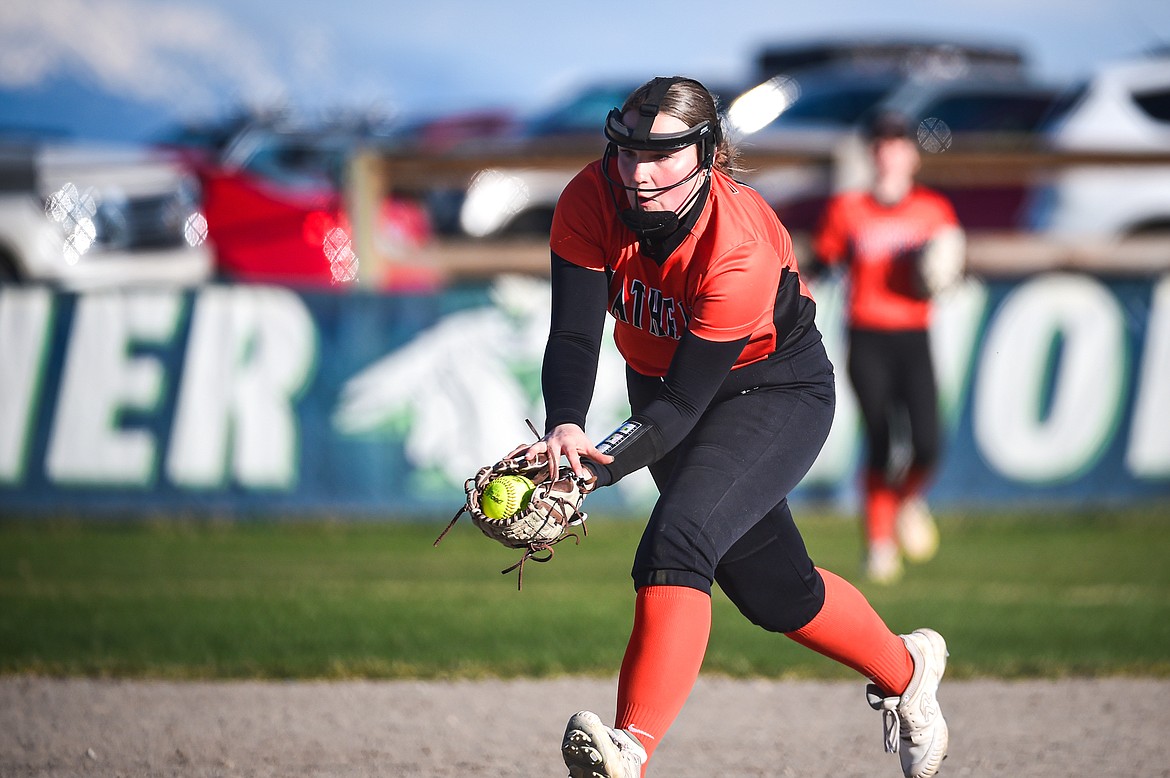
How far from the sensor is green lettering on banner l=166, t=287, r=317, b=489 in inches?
374

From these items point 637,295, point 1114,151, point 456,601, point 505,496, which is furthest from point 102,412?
point 1114,151

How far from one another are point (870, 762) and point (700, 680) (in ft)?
4.18

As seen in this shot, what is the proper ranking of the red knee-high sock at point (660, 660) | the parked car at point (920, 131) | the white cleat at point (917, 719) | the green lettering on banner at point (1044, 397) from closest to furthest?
the red knee-high sock at point (660, 660)
the white cleat at point (917, 719)
the green lettering on banner at point (1044, 397)
the parked car at point (920, 131)

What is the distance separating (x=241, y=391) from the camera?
953 centimetres

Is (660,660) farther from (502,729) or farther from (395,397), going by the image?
(395,397)

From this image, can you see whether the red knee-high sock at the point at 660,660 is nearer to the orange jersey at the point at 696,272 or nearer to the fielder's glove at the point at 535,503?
the fielder's glove at the point at 535,503

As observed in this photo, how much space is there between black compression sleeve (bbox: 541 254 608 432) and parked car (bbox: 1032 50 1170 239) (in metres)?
8.41

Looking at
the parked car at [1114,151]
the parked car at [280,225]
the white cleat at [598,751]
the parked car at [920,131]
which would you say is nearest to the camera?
the white cleat at [598,751]

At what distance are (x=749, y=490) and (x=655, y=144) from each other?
95 centimetres

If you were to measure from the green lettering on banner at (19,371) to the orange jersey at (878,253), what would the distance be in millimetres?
5243

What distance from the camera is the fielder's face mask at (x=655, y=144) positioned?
355 cm

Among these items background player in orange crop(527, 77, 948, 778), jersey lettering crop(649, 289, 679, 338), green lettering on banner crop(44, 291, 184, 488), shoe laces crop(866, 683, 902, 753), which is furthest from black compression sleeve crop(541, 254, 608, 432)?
green lettering on banner crop(44, 291, 184, 488)

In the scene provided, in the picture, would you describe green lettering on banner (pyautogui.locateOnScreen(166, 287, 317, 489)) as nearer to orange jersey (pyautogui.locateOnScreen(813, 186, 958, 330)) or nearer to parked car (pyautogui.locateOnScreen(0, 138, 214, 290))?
parked car (pyautogui.locateOnScreen(0, 138, 214, 290))

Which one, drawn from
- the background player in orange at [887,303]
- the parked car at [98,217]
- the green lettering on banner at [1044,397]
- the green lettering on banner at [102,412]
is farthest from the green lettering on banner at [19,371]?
the green lettering on banner at [1044,397]
